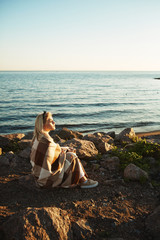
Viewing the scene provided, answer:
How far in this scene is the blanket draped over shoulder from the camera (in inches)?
179

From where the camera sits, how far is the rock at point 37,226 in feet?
9.92

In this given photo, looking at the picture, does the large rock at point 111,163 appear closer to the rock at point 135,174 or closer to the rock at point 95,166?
the rock at point 95,166

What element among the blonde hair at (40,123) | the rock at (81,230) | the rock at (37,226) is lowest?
the rock at (81,230)

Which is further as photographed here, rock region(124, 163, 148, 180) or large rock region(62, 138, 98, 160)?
large rock region(62, 138, 98, 160)

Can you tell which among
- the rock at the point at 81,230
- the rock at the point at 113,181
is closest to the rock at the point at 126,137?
the rock at the point at 113,181

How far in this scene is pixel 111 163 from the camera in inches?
253

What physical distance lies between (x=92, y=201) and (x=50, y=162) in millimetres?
1252

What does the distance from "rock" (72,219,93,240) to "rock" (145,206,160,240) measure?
107 centimetres

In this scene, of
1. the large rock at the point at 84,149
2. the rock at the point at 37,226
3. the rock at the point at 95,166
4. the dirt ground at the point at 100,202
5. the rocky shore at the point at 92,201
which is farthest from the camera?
the large rock at the point at 84,149

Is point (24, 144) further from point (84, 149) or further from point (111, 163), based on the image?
point (111, 163)

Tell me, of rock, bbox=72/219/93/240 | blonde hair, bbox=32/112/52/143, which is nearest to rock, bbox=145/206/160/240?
rock, bbox=72/219/93/240

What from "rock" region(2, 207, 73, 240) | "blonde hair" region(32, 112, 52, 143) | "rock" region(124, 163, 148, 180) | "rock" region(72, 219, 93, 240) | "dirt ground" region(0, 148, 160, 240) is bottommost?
"dirt ground" region(0, 148, 160, 240)

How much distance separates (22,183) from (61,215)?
1966 millimetres

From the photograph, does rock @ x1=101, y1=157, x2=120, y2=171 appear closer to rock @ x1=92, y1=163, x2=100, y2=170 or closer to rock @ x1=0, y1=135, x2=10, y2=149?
rock @ x1=92, y1=163, x2=100, y2=170
